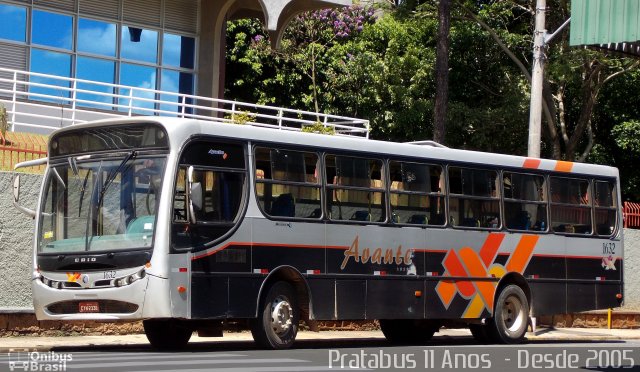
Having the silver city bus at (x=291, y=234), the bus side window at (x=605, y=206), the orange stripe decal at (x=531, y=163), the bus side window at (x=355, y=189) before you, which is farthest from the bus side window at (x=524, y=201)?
the bus side window at (x=355, y=189)

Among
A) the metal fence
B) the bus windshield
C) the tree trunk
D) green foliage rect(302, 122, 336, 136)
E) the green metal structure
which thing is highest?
the tree trunk

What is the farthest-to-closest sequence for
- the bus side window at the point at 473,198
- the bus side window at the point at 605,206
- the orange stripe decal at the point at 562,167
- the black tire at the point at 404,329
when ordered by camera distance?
the bus side window at the point at 605,206, the orange stripe decal at the point at 562,167, the black tire at the point at 404,329, the bus side window at the point at 473,198

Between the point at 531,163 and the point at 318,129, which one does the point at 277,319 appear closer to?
the point at 531,163

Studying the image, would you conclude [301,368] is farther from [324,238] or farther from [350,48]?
[350,48]

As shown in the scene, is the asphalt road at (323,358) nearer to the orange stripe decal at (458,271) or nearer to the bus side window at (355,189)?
the orange stripe decal at (458,271)

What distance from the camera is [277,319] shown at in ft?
56.2

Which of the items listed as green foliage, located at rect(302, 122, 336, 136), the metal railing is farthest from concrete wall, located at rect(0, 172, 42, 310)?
green foliage, located at rect(302, 122, 336, 136)

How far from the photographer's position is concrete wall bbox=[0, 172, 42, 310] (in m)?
19.1

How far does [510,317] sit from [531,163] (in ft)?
9.27

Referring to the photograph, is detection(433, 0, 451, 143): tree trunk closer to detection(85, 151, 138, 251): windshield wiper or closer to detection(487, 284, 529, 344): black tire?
detection(487, 284, 529, 344): black tire

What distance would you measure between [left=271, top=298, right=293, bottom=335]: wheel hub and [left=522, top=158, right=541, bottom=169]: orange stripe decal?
6358 mm

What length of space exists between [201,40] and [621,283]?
14740 mm

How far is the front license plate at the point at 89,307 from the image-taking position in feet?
51.9

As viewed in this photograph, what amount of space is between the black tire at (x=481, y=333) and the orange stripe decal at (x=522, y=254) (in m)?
1.13
